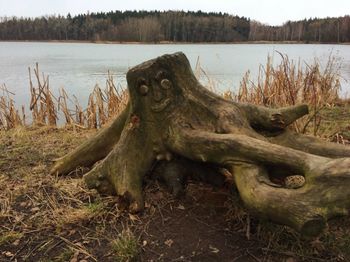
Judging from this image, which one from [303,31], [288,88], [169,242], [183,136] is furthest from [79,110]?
[303,31]

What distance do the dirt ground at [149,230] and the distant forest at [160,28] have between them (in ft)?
190

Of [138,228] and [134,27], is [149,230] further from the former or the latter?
[134,27]

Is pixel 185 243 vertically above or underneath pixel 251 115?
underneath

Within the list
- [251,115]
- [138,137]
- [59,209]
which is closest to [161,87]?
[138,137]

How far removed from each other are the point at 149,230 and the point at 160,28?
229 ft

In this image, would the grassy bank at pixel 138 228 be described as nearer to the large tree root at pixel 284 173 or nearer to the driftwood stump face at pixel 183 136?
the driftwood stump face at pixel 183 136

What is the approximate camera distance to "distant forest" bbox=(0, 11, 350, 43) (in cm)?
6550

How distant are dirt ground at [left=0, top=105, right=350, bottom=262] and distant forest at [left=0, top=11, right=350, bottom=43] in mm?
57960

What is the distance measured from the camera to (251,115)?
339 centimetres

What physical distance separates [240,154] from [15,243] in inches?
71.0

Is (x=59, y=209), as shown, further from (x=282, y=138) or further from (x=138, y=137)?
(x=282, y=138)

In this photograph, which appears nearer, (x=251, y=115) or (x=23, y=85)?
(x=251, y=115)

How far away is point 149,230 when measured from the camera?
3078mm

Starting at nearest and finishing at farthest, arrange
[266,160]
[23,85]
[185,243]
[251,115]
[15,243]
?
1. [266,160]
2. [185,243]
3. [15,243]
4. [251,115]
5. [23,85]
